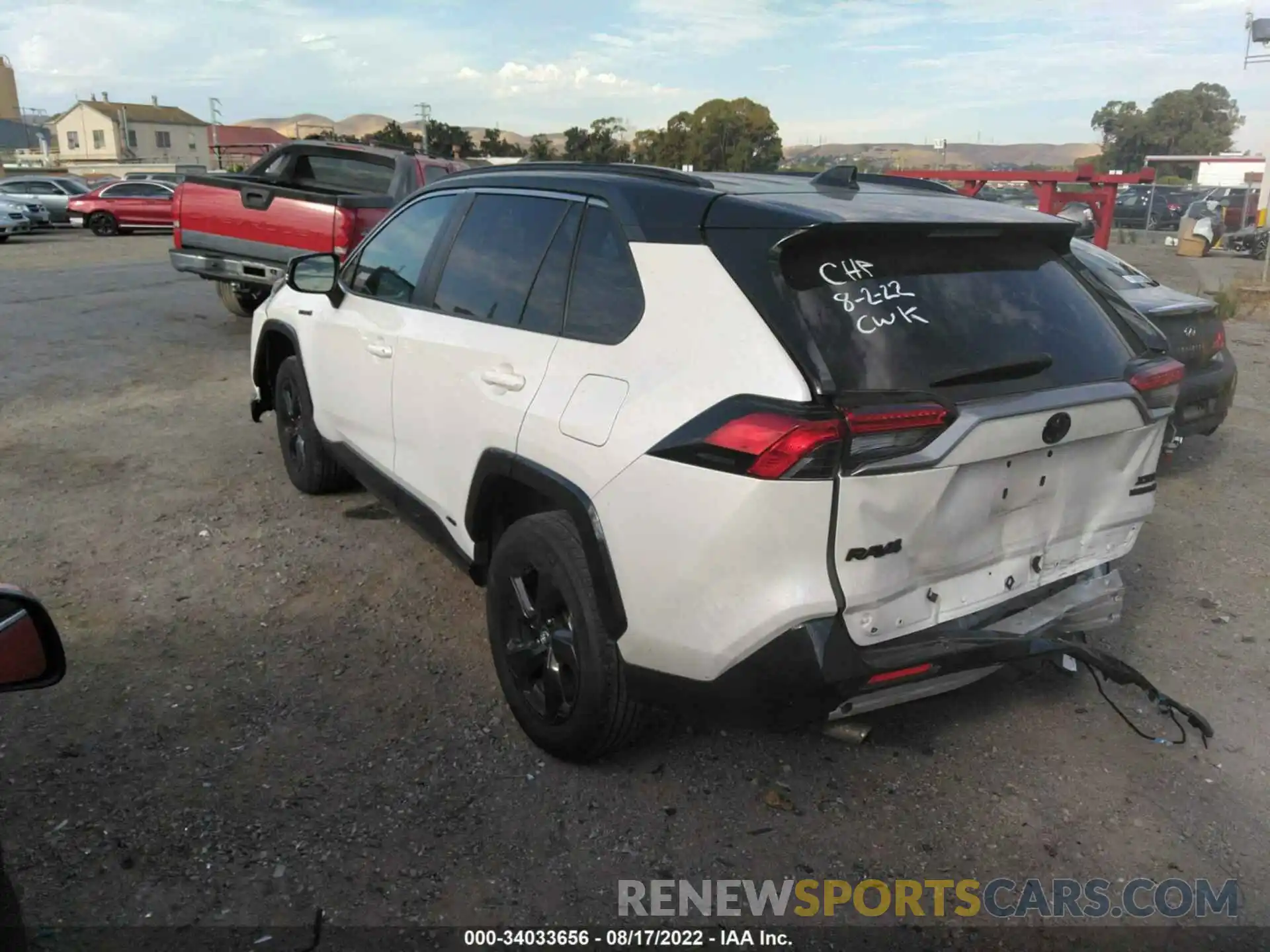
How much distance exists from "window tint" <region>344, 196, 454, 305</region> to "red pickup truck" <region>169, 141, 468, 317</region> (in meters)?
4.06

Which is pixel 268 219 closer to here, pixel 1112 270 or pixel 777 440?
pixel 1112 270

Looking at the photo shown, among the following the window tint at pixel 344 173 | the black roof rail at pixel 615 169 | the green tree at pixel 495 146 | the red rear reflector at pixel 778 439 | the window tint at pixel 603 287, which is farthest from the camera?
the green tree at pixel 495 146

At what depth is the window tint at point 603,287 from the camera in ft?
9.39

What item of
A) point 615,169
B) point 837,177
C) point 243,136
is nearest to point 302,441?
point 615,169

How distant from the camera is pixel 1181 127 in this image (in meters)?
89.0

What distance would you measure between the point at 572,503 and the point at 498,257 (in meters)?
1.18

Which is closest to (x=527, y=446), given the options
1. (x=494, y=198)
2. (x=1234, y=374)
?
(x=494, y=198)

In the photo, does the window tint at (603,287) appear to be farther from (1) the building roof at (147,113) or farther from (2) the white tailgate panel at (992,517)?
(1) the building roof at (147,113)

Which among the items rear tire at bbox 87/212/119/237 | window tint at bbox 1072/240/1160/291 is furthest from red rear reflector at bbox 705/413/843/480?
rear tire at bbox 87/212/119/237

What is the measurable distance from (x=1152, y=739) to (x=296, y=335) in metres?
4.35

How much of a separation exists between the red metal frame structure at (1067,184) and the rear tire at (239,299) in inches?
348

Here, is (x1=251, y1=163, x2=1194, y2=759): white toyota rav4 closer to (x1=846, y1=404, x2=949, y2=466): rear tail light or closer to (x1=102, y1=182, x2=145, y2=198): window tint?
(x1=846, y1=404, x2=949, y2=466): rear tail light

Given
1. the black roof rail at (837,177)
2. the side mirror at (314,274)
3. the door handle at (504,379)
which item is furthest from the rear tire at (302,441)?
the black roof rail at (837,177)

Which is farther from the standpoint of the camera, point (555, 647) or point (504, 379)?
point (504, 379)
